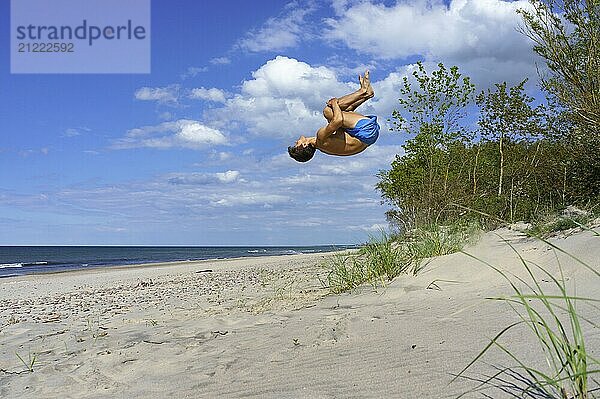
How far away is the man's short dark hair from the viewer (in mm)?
4808

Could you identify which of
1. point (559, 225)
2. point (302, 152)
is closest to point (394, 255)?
point (559, 225)

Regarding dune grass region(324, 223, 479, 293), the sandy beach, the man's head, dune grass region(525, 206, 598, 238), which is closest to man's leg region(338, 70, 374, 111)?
the man's head

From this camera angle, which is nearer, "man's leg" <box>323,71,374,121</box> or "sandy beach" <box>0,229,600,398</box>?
"sandy beach" <box>0,229,600,398</box>

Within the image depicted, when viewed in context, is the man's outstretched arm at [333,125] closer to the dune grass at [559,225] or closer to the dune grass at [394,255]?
the dune grass at [394,255]

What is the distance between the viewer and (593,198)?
10.5 metres

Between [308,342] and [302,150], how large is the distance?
5.04ft

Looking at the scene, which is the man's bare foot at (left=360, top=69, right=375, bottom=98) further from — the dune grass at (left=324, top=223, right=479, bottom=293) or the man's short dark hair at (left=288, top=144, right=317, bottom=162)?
the dune grass at (left=324, top=223, right=479, bottom=293)

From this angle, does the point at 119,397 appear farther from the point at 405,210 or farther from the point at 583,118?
the point at 405,210

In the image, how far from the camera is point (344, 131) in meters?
4.64

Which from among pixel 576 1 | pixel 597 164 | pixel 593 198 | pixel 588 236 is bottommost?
pixel 588 236

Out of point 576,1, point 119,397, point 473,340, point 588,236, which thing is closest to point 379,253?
point 588,236

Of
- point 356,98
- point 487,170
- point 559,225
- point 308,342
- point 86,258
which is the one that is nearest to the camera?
point 308,342

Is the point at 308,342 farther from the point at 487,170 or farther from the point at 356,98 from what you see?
the point at 487,170

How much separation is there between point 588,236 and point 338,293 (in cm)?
308
